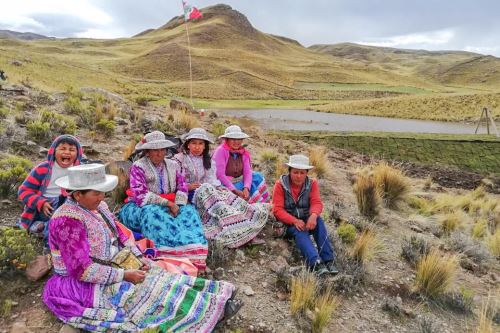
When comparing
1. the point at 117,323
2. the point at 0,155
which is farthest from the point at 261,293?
the point at 0,155

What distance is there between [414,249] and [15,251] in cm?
496

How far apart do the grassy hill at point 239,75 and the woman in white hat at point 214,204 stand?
18592 millimetres

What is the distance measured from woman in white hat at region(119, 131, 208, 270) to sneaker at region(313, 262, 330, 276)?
1271 mm

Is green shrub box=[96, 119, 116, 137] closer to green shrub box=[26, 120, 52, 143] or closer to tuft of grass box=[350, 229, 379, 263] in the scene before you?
green shrub box=[26, 120, 52, 143]

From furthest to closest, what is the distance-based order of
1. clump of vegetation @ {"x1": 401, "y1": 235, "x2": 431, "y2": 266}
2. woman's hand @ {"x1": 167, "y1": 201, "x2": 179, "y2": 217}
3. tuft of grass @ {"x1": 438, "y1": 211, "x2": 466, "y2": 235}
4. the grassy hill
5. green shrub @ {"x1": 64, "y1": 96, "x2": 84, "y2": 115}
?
1. the grassy hill
2. green shrub @ {"x1": 64, "y1": 96, "x2": 84, "y2": 115}
3. tuft of grass @ {"x1": 438, "y1": 211, "x2": 466, "y2": 235}
4. clump of vegetation @ {"x1": 401, "y1": 235, "x2": 431, "y2": 266}
5. woman's hand @ {"x1": 167, "y1": 201, "x2": 179, "y2": 217}

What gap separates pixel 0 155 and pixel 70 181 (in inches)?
158

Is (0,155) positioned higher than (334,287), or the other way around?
(0,155)

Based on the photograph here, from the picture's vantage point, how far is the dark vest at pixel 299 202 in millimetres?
5094

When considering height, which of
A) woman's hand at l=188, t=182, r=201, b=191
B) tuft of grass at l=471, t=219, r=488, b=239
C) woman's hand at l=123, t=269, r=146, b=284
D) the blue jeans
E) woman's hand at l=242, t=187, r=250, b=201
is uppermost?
woman's hand at l=188, t=182, r=201, b=191

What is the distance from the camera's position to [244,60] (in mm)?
70250

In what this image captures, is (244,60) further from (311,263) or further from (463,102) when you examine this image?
(311,263)

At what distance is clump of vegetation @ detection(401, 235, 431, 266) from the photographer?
17.4ft

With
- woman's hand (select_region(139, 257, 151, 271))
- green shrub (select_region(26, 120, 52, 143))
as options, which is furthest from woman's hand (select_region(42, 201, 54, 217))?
green shrub (select_region(26, 120, 52, 143))

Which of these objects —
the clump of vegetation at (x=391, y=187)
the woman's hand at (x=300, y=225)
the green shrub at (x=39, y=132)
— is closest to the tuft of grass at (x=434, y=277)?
the woman's hand at (x=300, y=225)
